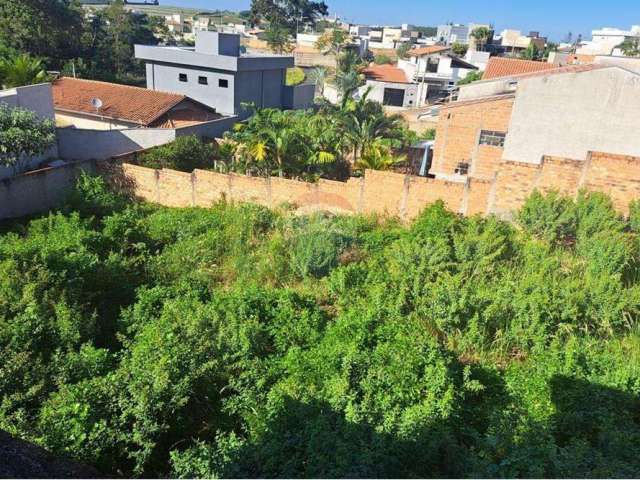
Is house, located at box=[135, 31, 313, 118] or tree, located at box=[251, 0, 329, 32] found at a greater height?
tree, located at box=[251, 0, 329, 32]

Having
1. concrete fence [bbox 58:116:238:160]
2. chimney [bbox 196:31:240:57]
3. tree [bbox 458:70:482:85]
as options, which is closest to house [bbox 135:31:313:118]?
chimney [bbox 196:31:240:57]

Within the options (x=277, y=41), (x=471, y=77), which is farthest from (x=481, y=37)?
(x=471, y=77)

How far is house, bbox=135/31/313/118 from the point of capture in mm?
24734

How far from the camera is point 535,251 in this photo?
32.3 ft

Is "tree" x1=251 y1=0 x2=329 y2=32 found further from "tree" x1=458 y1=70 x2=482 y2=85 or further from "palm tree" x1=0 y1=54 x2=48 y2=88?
"palm tree" x1=0 y1=54 x2=48 y2=88

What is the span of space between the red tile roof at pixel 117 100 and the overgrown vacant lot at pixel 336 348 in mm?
10267

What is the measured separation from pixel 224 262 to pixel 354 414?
6390mm

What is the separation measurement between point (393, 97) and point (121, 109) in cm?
2537

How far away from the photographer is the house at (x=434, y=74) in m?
41.0

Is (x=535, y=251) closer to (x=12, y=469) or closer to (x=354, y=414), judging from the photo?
(x=354, y=414)

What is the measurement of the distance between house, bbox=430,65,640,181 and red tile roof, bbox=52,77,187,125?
12093 millimetres

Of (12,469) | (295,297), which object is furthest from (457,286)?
(12,469)

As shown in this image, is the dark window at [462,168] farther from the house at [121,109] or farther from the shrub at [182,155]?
the house at [121,109]

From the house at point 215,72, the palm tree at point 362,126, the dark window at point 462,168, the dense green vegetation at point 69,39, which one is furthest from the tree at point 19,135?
the dark window at point 462,168
